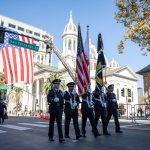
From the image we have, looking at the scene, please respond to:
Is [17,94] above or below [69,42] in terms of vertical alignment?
below

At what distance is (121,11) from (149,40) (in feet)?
9.18

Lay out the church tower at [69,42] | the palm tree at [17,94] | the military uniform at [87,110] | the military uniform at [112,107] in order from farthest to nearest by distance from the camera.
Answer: the church tower at [69,42], the palm tree at [17,94], the military uniform at [112,107], the military uniform at [87,110]

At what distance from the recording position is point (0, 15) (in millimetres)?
110500

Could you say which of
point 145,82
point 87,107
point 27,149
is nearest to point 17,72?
point 87,107

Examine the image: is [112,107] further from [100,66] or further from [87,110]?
[100,66]

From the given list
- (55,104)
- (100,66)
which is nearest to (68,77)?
(100,66)

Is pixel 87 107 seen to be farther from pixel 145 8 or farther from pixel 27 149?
pixel 145 8

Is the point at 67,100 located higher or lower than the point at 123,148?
higher

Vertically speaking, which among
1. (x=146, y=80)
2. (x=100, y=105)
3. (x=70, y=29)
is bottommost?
(x=100, y=105)

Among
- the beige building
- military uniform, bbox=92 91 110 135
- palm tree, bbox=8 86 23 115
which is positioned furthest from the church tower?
military uniform, bbox=92 91 110 135

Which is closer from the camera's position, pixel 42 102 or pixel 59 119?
pixel 59 119

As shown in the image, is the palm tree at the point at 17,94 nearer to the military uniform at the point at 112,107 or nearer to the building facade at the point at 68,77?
the building facade at the point at 68,77

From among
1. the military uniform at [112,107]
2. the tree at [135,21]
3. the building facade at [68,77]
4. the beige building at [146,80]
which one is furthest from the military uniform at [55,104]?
the building facade at [68,77]

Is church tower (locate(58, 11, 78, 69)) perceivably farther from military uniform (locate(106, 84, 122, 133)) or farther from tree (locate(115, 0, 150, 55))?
military uniform (locate(106, 84, 122, 133))
